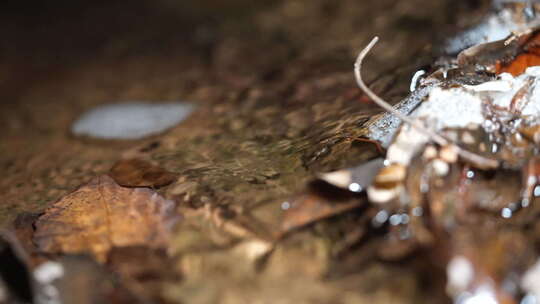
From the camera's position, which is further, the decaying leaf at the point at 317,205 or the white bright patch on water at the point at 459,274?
the decaying leaf at the point at 317,205

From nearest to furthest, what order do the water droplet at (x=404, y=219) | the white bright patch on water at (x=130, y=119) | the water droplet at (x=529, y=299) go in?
the water droplet at (x=529, y=299) < the water droplet at (x=404, y=219) < the white bright patch on water at (x=130, y=119)

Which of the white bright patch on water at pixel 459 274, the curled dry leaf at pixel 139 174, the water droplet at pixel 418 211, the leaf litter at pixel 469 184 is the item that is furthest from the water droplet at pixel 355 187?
the curled dry leaf at pixel 139 174

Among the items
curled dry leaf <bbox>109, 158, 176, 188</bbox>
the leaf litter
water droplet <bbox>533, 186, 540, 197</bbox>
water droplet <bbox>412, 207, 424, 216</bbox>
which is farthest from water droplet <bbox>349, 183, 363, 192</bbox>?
curled dry leaf <bbox>109, 158, 176, 188</bbox>

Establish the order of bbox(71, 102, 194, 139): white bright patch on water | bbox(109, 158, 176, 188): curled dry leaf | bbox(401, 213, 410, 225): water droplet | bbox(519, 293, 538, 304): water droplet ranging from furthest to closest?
bbox(71, 102, 194, 139): white bright patch on water < bbox(109, 158, 176, 188): curled dry leaf < bbox(401, 213, 410, 225): water droplet < bbox(519, 293, 538, 304): water droplet

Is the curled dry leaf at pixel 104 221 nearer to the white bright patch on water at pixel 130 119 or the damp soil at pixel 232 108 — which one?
the damp soil at pixel 232 108

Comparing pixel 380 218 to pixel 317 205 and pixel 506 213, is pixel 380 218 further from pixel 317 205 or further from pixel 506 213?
pixel 506 213

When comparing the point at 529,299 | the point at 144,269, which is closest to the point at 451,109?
the point at 529,299

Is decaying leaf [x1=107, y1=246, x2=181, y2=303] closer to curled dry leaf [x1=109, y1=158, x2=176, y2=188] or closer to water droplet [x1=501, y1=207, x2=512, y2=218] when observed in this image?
curled dry leaf [x1=109, y1=158, x2=176, y2=188]
